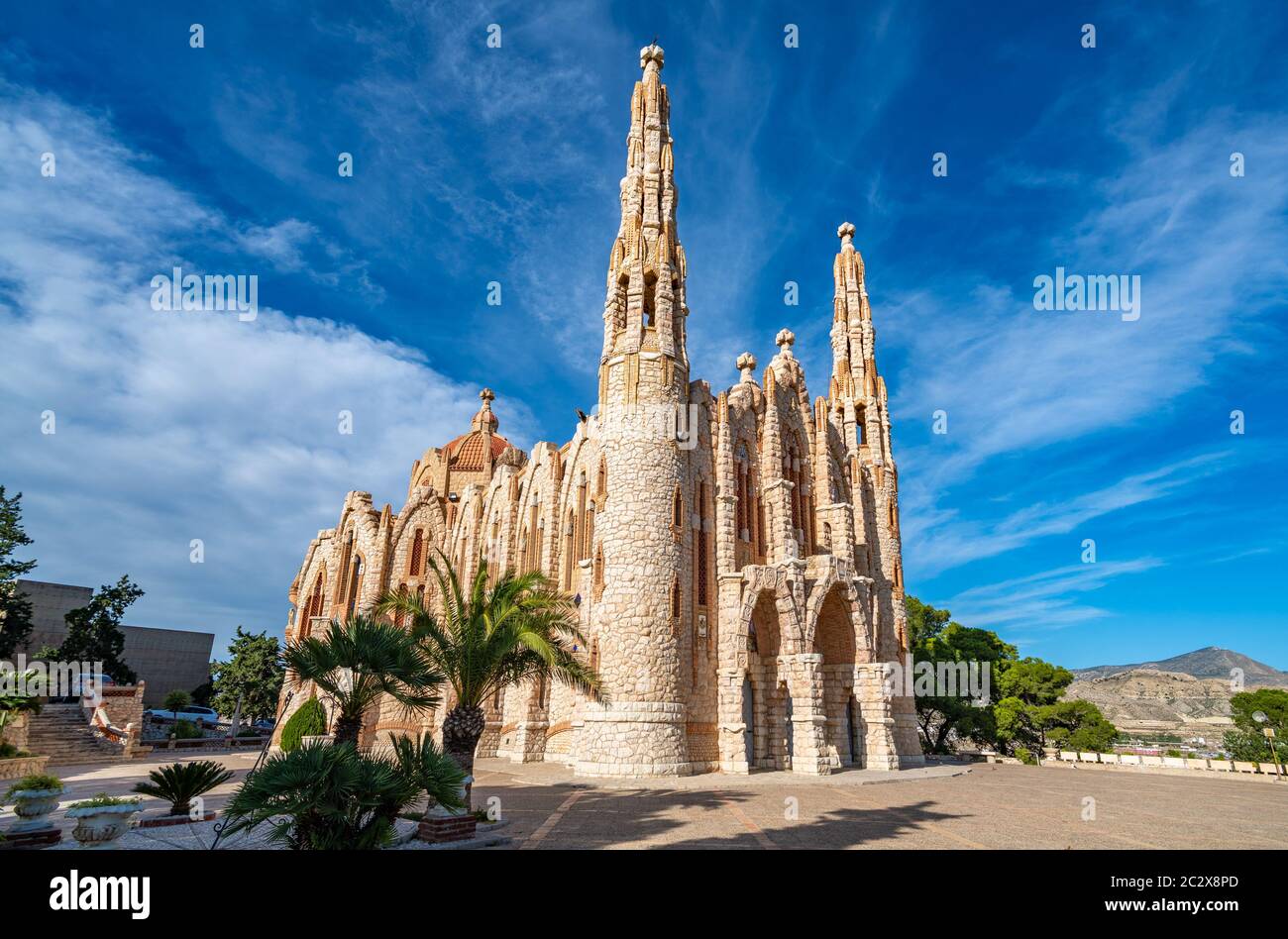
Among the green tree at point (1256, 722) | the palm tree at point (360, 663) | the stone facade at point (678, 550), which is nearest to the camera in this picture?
the palm tree at point (360, 663)

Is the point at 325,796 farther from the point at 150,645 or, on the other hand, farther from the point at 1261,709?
the point at 150,645

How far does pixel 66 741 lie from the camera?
26.9 metres

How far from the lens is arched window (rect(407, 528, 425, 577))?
112 feet

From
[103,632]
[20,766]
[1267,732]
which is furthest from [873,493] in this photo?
[103,632]

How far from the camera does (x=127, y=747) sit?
28328 millimetres

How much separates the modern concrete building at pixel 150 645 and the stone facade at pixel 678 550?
26.6 meters

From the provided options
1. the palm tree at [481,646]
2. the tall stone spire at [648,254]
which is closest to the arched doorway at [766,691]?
the tall stone spire at [648,254]

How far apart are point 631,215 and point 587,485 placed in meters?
11.3

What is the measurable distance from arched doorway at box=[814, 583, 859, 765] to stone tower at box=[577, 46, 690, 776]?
7640mm

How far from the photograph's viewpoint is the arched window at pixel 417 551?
112ft

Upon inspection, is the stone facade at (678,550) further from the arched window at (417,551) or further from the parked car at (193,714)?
the parked car at (193,714)

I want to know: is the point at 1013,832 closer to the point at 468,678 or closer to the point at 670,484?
the point at 468,678

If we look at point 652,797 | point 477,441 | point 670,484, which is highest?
point 477,441
